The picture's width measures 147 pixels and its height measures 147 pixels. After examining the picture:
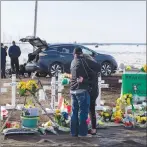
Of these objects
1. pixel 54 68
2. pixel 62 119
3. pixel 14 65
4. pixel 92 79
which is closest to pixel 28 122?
pixel 62 119

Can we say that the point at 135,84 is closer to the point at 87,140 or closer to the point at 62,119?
the point at 62,119

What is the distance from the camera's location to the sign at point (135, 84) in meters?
→ 11.1

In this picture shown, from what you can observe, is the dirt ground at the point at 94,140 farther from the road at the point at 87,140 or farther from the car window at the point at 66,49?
the car window at the point at 66,49

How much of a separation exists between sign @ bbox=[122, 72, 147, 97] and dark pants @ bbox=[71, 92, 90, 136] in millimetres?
2527

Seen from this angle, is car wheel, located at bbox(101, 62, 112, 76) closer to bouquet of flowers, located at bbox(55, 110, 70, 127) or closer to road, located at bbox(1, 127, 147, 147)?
bouquet of flowers, located at bbox(55, 110, 70, 127)

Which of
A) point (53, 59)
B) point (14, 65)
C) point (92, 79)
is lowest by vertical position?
point (92, 79)

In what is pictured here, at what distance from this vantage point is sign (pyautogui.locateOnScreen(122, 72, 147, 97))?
11062 mm

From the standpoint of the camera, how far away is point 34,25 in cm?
2494

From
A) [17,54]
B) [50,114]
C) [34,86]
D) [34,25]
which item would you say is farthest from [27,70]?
[34,86]

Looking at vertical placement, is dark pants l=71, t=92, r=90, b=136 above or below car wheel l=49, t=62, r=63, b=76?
below

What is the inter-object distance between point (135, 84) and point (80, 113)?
278 centimetres

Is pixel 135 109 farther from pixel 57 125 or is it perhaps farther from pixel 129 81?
pixel 57 125

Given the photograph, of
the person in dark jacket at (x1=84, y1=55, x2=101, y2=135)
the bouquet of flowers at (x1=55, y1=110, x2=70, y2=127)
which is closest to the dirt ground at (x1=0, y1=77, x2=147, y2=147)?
the person in dark jacket at (x1=84, y1=55, x2=101, y2=135)

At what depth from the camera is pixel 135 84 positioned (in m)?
11.1
